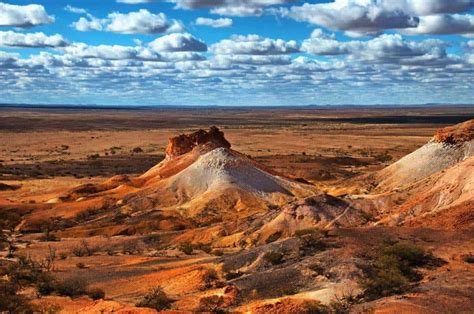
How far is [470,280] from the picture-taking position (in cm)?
1568

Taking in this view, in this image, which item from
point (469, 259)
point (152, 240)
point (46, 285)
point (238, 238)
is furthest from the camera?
point (152, 240)

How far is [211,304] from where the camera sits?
52.3 feet

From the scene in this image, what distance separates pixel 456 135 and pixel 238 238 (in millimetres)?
19872

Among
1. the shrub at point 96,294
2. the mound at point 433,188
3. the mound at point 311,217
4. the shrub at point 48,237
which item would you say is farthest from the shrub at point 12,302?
the mound at point 433,188

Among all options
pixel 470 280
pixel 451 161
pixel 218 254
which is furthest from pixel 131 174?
pixel 470 280

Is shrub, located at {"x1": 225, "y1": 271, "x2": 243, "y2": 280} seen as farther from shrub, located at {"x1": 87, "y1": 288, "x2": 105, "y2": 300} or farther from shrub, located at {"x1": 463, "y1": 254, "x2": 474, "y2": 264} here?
shrub, located at {"x1": 463, "y1": 254, "x2": 474, "y2": 264}

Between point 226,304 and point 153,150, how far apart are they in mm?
74773

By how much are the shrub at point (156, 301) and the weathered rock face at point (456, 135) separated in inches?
1144

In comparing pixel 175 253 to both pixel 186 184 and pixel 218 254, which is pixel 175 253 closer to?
pixel 218 254

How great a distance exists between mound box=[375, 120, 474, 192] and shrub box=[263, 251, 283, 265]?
854 inches

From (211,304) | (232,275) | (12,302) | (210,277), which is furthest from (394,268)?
(12,302)

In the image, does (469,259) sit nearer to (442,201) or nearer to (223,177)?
(442,201)

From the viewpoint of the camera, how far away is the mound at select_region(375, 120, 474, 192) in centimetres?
3931

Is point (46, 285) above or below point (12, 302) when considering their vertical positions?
below
